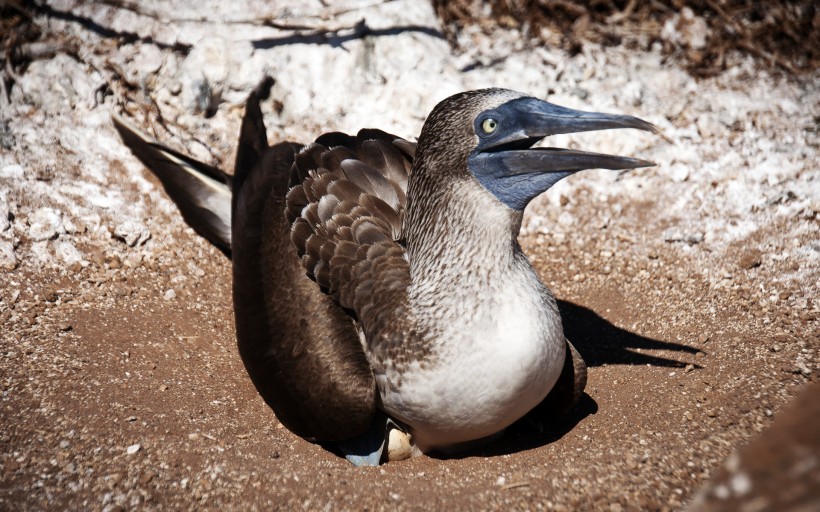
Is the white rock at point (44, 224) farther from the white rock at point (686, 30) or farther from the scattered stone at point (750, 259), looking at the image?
the white rock at point (686, 30)

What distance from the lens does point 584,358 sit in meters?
5.00

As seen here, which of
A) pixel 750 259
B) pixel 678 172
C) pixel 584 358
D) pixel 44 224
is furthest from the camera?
pixel 678 172

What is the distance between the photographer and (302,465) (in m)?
4.05

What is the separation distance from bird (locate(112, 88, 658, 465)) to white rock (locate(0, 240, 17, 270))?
1725mm

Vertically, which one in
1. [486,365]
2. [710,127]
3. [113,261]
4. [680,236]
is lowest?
[113,261]

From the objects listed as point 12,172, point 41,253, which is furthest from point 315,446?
point 12,172

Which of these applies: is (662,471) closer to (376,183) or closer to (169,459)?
(376,183)

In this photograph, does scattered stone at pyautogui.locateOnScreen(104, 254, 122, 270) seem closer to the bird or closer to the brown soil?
the brown soil

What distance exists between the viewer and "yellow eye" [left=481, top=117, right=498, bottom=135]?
12.1 feet

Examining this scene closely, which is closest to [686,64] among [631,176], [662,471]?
[631,176]

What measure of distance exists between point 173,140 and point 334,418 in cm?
346

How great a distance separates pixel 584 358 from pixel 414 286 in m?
1.61

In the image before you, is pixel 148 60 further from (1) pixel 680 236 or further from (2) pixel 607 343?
(1) pixel 680 236

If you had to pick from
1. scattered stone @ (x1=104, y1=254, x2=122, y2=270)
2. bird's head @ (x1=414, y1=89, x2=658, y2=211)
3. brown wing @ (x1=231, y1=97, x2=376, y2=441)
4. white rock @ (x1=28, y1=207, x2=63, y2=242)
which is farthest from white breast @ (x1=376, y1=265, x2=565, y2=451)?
white rock @ (x1=28, y1=207, x2=63, y2=242)
